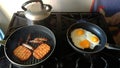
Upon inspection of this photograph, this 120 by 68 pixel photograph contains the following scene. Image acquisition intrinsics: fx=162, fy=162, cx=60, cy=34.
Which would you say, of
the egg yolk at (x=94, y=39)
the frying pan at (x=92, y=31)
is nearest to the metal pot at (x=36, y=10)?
the frying pan at (x=92, y=31)

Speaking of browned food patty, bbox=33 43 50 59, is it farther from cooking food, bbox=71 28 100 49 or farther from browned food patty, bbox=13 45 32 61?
cooking food, bbox=71 28 100 49

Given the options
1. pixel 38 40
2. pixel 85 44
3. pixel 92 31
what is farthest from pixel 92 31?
pixel 38 40

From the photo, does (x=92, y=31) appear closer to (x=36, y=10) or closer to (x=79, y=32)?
(x=79, y=32)

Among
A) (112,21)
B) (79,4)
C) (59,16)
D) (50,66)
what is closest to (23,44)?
(50,66)

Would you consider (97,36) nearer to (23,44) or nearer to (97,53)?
(97,53)

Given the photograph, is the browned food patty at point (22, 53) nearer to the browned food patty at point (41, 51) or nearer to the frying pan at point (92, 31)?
the browned food patty at point (41, 51)

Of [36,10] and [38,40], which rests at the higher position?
[36,10]
